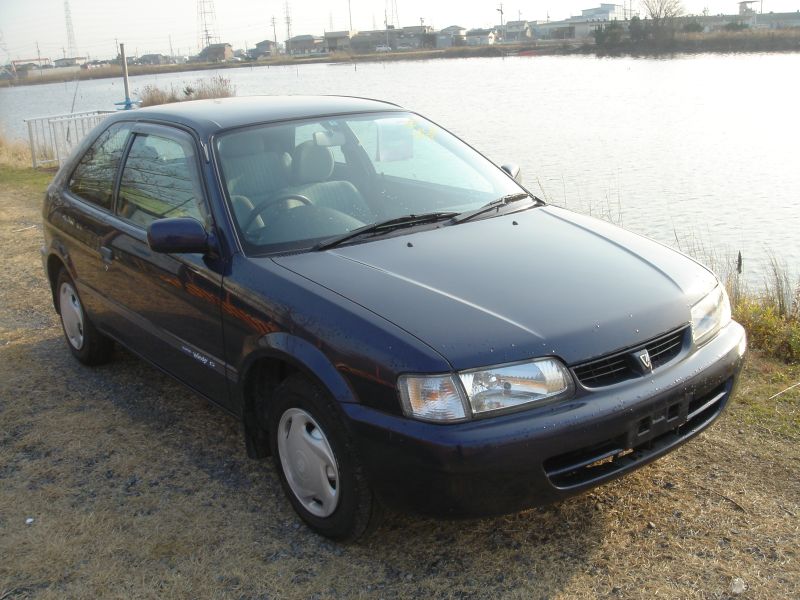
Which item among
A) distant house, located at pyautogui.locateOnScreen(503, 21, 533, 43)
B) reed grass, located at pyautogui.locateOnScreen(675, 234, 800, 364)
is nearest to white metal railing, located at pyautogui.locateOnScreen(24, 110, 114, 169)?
reed grass, located at pyautogui.locateOnScreen(675, 234, 800, 364)

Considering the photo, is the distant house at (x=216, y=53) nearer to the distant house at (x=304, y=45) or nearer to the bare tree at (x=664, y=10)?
the distant house at (x=304, y=45)

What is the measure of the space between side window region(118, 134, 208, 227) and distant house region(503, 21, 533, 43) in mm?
73313

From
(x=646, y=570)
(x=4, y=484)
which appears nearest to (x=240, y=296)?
(x=4, y=484)

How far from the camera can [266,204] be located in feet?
12.5

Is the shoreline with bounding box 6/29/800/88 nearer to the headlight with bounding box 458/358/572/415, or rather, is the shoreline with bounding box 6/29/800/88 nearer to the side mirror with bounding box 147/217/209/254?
the side mirror with bounding box 147/217/209/254

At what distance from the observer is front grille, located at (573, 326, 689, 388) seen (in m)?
2.91

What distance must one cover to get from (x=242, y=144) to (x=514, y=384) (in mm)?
1888

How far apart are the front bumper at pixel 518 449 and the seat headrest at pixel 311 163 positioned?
147 centimetres

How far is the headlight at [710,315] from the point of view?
10.9ft

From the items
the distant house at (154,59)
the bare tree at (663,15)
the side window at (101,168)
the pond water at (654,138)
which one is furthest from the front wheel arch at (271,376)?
the distant house at (154,59)

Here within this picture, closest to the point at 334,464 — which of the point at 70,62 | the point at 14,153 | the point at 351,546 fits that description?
the point at 351,546

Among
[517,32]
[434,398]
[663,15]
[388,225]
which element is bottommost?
[434,398]

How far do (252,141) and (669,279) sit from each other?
6.49 feet

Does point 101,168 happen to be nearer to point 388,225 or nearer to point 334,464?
point 388,225
